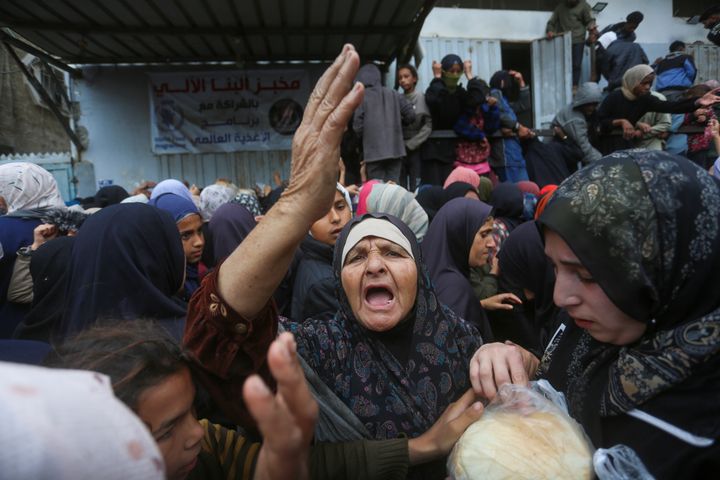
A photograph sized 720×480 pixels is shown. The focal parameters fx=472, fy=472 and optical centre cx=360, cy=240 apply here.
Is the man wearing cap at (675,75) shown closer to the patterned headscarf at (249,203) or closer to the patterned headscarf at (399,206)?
the patterned headscarf at (399,206)

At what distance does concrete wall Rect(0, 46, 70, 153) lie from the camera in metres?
14.3

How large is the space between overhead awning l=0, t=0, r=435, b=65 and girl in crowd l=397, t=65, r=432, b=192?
2.40ft

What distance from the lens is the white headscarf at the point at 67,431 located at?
49 centimetres

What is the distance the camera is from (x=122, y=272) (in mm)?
1808

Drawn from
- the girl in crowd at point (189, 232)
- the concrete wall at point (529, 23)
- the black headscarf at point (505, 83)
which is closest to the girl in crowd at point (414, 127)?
the black headscarf at point (505, 83)

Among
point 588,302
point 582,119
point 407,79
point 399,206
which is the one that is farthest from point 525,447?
point 582,119

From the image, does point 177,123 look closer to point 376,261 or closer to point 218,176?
point 218,176

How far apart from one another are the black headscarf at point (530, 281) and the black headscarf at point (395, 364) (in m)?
1.07

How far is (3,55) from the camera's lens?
46.4 ft

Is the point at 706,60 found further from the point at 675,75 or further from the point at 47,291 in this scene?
the point at 47,291

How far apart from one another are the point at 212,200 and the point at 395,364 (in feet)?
12.3

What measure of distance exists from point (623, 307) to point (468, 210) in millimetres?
2033

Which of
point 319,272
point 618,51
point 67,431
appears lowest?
point 319,272

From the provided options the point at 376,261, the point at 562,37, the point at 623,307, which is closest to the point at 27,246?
the point at 376,261
